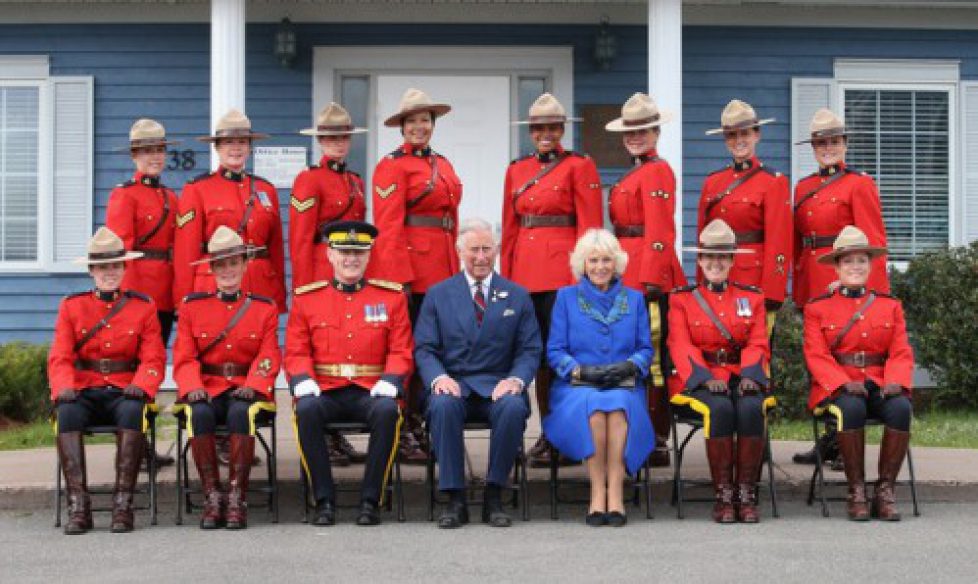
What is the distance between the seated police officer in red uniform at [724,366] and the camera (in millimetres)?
6797

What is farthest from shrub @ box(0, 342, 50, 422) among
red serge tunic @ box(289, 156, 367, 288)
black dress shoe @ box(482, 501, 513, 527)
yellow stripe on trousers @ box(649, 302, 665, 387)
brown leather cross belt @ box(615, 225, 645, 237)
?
yellow stripe on trousers @ box(649, 302, 665, 387)

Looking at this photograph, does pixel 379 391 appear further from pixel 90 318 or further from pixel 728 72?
pixel 728 72

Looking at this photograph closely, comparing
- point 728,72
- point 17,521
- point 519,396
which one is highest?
point 728,72

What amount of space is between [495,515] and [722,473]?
1.15m

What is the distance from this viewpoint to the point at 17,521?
700cm

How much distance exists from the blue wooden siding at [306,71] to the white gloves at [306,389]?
16.1 ft

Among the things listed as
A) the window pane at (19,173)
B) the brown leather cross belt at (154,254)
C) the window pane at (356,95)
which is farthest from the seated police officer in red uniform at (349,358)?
the window pane at (19,173)

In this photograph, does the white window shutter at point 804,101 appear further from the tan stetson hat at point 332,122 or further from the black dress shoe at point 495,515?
the black dress shoe at point 495,515

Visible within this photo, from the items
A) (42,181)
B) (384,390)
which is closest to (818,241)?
(384,390)

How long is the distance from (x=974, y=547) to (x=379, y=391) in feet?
9.47

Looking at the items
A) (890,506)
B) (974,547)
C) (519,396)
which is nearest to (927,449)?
(890,506)

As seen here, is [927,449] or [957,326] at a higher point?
[957,326]

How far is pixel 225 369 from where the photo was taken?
7.01m

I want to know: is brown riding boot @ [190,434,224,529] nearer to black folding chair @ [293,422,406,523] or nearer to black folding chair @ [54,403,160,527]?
black folding chair @ [54,403,160,527]
